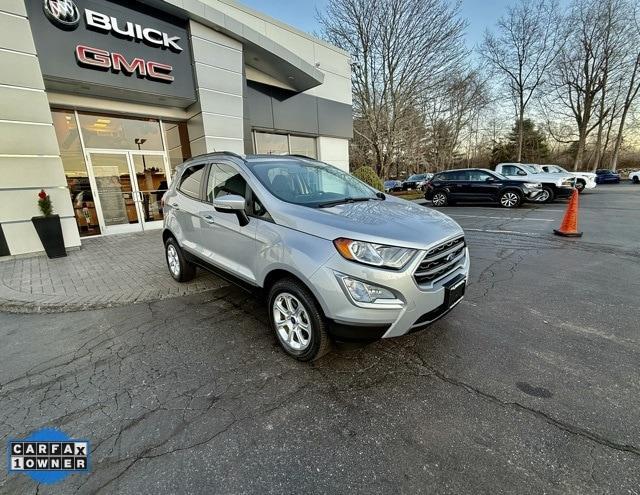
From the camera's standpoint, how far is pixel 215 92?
941 cm

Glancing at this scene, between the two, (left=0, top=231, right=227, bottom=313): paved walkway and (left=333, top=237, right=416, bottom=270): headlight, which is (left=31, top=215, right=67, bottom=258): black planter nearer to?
(left=0, top=231, right=227, bottom=313): paved walkway

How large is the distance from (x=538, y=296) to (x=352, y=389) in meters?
3.21

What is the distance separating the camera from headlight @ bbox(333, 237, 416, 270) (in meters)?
2.32

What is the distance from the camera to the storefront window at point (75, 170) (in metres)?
8.44

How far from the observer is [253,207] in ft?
10.2

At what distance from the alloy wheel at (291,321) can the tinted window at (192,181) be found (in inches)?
84.9

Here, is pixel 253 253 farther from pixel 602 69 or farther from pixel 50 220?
pixel 602 69

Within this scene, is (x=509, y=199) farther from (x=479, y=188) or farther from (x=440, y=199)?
(x=440, y=199)

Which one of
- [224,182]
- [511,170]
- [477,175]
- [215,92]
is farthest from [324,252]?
[511,170]

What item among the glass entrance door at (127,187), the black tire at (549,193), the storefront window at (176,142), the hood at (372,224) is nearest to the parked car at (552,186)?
the black tire at (549,193)

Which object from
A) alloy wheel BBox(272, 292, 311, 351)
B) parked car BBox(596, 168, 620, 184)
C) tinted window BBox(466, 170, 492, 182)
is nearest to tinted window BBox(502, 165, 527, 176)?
tinted window BBox(466, 170, 492, 182)

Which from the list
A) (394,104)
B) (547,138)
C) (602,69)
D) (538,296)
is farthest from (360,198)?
(547,138)

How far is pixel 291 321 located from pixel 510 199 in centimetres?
1396

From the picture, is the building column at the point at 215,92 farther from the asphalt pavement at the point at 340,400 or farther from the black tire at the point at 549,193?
the black tire at the point at 549,193
